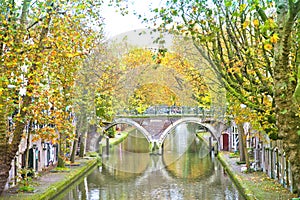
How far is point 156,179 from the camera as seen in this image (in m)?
28.4

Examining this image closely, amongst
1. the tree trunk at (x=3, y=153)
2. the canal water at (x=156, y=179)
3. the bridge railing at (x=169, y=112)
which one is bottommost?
the canal water at (x=156, y=179)

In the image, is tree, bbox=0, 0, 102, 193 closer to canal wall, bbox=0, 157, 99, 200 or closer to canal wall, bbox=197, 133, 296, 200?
canal wall, bbox=0, 157, 99, 200

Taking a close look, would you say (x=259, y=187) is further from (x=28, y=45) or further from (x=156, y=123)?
(x=156, y=123)

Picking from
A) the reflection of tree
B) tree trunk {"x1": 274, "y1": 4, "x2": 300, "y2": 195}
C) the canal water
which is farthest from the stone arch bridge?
tree trunk {"x1": 274, "y1": 4, "x2": 300, "y2": 195}

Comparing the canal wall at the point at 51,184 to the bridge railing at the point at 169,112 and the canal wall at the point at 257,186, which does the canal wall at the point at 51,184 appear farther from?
the bridge railing at the point at 169,112

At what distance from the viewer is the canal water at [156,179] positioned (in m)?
22.2

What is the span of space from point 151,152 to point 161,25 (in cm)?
3235

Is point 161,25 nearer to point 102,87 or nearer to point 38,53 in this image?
point 38,53

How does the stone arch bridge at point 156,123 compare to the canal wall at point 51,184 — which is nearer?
the canal wall at point 51,184

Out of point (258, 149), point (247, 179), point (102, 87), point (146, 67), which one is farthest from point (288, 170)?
point (146, 67)

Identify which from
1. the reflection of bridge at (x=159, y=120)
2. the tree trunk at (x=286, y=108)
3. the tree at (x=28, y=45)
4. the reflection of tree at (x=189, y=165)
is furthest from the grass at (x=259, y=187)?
the reflection of bridge at (x=159, y=120)

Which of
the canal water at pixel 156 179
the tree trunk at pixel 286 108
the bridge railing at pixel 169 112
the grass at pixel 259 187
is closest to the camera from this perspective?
the tree trunk at pixel 286 108

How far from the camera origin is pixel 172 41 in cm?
4050

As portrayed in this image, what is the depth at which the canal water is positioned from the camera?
2220 centimetres
